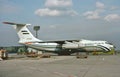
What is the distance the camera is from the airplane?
5506cm

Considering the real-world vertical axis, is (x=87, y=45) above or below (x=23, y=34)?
below

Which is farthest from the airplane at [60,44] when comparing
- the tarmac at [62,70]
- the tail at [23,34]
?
the tarmac at [62,70]

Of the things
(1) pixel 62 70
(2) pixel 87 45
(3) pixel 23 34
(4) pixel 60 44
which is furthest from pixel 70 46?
(1) pixel 62 70

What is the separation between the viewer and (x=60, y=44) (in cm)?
5825

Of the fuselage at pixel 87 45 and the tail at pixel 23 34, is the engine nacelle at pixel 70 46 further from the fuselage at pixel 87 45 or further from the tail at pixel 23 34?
the tail at pixel 23 34

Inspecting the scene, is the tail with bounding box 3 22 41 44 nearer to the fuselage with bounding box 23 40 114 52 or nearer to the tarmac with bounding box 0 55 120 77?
the fuselage with bounding box 23 40 114 52

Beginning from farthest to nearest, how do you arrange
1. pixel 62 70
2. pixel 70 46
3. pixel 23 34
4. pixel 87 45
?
pixel 23 34, pixel 70 46, pixel 87 45, pixel 62 70

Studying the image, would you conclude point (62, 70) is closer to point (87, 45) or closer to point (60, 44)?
point (87, 45)

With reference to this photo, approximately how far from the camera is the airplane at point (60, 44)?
181 ft

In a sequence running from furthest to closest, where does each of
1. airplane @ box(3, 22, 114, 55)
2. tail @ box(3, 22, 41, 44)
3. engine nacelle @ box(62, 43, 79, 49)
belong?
tail @ box(3, 22, 41, 44) < engine nacelle @ box(62, 43, 79, 49) < airplane @ box(3, 22, 114, 55)

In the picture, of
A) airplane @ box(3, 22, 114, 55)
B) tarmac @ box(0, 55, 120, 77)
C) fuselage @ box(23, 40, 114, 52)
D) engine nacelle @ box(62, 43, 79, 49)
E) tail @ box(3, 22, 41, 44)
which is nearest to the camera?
tarmac @ box(0, 55, 120, 77)

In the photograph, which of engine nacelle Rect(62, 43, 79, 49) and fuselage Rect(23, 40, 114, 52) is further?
engine nacelle Rect(62, 43, 79, 49)

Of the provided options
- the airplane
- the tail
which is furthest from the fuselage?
the tail

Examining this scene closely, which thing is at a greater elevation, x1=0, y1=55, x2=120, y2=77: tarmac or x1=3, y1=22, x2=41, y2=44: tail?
x1=3, y1=22, x2=41, y2=44: tail
